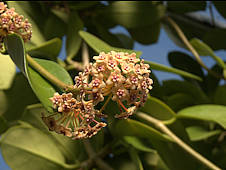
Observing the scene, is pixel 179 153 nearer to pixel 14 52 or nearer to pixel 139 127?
pixel 139 127

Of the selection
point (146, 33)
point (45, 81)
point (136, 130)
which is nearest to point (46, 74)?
point (45, 81)

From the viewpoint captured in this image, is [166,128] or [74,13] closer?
[166,128]

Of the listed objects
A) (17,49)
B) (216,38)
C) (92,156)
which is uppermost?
(17,49)

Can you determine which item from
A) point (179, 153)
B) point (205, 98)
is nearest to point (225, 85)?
point (205, 98)

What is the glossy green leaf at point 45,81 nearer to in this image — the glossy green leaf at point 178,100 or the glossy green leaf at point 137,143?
the glossy green leaf at point 137,143

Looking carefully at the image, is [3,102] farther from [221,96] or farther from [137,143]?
[221,96]

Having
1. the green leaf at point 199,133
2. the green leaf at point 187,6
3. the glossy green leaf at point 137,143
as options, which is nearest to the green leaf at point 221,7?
the green leaf at point 187,6

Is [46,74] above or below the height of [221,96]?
above
